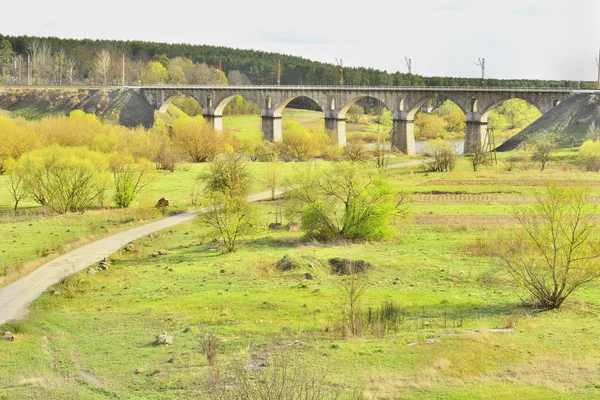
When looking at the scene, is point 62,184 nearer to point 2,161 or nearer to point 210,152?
point 2,161

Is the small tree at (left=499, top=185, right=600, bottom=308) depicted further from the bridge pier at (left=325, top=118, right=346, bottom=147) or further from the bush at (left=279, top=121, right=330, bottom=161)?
the bridge pier at (left=325, top=118, right=346, bottom=147)

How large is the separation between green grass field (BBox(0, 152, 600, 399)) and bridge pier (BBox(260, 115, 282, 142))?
83673 millimetres

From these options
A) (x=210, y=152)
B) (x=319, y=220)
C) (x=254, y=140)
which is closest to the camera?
(x=319, y=220)

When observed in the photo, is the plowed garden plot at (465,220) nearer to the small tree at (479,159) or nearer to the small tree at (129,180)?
the small tree at (129,180)

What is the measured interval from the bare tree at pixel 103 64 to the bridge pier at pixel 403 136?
282 ft

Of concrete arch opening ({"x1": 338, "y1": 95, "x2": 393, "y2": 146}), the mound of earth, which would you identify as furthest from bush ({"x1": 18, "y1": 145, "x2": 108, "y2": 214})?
the mound of earth

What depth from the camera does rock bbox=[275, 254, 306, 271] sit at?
4081cm

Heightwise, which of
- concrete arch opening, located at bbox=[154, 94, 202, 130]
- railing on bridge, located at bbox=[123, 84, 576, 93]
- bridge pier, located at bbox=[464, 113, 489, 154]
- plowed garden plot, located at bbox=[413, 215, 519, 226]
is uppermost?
railing on bridge, located at bbox=[123, 84, 576, 93]

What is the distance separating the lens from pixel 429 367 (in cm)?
2505

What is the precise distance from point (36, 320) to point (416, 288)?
17.3m

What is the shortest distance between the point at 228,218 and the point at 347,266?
10.3 metres

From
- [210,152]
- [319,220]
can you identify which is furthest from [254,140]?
[319,220]

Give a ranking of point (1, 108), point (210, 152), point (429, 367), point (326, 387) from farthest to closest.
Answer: point (1, 108)
point (210, 152)
point (429, 367)
point (326, 387)

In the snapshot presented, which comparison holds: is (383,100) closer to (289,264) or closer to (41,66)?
(289,264)
